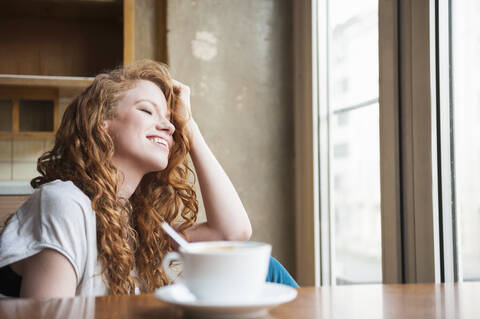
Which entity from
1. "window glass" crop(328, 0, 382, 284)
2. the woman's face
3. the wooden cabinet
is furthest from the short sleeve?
the wooden cabinet

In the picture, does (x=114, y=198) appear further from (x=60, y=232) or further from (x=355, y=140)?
(x=355, y=140)

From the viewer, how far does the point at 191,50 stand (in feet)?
8.83

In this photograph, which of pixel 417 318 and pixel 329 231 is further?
pixel 329 231

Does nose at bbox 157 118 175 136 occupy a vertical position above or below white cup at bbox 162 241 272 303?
above

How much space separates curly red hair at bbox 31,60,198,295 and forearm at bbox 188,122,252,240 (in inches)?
2.3

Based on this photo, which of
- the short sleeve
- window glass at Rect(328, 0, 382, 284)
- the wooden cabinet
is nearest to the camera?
the short sleeve

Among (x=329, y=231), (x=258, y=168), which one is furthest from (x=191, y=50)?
(x=329, y=231)

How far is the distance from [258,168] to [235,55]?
64cm

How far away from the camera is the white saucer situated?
49 centimetres

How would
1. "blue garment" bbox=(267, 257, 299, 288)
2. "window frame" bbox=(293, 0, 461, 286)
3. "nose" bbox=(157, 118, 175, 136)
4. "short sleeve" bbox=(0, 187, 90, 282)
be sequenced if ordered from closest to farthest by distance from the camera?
1. "short sleeve" bbox=(0, 187, 90, 282)
2. "blue garment" bbox=(267, 257, 299, 288)
3. "nose" bbox=(157, 118, 175, 136)
4. "window frame" bbox=(293, 0, 461, 286)

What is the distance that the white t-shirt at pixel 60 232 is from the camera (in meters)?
0.92

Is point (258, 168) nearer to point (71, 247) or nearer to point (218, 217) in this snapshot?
point (218, 217)

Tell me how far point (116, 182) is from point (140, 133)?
133 mm

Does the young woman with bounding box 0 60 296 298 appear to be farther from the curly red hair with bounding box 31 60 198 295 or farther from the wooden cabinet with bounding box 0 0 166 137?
the wooden cabinet with bounding box 0 0 166 137
